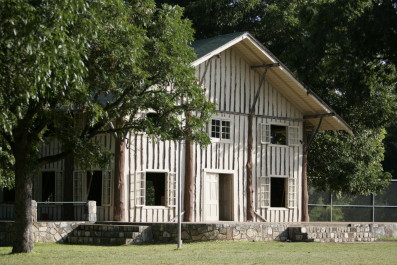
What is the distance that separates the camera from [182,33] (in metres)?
21.5

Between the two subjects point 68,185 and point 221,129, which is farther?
point 221,129

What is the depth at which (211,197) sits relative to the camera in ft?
95.5

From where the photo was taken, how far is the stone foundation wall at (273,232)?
24484 mm

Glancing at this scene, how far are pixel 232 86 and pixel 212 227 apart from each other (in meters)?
7.13

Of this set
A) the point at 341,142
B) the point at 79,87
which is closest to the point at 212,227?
the point at 79,87

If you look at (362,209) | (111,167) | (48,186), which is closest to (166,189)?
(111,167)

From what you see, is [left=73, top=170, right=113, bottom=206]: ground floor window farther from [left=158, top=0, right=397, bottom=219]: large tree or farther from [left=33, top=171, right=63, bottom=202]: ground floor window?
[left=158, top=0, right=397, bottom=219]: large tree

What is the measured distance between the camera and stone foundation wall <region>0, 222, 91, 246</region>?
24312 mm

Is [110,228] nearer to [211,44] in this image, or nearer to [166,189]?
[166,189]

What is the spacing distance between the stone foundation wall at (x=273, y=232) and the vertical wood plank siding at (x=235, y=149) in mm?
3079

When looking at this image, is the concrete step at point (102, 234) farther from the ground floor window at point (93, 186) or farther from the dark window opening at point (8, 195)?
the dark window opening at point (8, 195)

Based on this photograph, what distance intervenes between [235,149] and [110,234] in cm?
714

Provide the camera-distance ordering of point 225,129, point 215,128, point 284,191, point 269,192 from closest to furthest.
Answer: point 215,128 → point 225,129 → point 269,192 → point 284,191

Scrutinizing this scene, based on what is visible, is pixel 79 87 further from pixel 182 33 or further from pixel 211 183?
pixel 211 183
